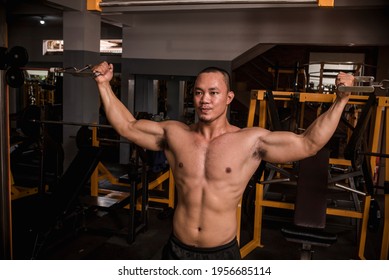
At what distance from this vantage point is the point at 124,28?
19.3 ft

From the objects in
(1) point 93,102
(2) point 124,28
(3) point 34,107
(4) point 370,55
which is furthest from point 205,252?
(4) point 370,55

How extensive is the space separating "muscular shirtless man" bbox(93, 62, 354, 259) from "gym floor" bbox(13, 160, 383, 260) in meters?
1.52

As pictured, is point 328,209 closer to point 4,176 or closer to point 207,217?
point 207,217

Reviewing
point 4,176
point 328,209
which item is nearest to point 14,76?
point 4,176

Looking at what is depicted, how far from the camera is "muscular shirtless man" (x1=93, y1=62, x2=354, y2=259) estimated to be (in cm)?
151

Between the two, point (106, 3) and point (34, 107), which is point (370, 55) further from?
point (106, 3)

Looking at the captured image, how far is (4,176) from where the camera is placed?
1704 millimetres

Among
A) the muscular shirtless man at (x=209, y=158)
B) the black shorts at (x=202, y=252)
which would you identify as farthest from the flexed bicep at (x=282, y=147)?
the black shorts at (x=202, y=252)

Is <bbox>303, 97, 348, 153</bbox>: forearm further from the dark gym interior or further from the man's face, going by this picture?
the man's face

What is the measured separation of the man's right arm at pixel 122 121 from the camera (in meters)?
1.54

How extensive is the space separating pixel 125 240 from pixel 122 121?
6.40 feet

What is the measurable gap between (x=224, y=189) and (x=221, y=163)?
0.37 ft

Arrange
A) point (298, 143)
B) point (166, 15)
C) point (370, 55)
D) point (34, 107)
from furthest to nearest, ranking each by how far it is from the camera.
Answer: point (370, 55) → point (166, 15) → point (34, 107) → point (298, 143)

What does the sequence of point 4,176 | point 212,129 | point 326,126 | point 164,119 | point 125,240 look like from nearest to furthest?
point 326,126 < point 212,129 < point 4,176 < point 125,240 < point 164,119
